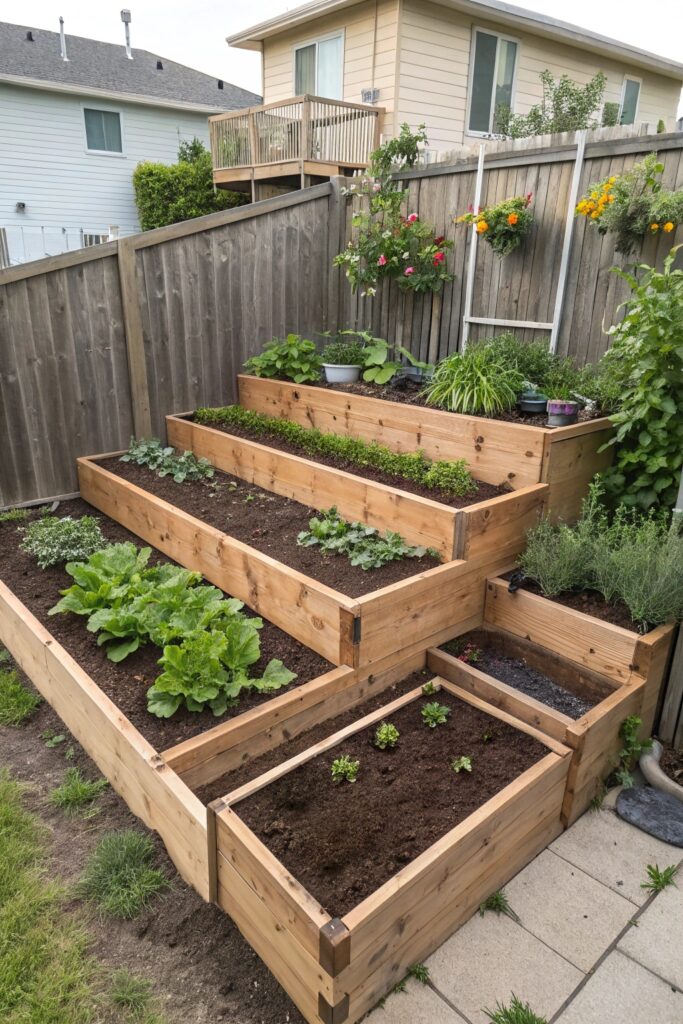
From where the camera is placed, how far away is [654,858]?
243cm

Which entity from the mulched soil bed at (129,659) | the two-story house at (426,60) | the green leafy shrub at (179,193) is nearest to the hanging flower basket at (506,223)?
the mulched soil bed at (129,659)

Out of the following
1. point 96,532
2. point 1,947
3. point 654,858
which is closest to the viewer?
point 1,947

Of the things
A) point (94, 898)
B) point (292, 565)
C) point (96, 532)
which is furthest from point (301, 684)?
point (96, 532)

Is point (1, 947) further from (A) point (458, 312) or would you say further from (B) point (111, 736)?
(A) point (458, 312)

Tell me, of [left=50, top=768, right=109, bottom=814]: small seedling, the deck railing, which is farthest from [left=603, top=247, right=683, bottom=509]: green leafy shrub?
the deck railing

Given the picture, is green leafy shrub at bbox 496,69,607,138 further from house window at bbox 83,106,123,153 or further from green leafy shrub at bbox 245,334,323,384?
house window at bbox 83,106,123,153

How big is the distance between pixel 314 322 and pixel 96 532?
298 centimetres

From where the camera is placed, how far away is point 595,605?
3145mm

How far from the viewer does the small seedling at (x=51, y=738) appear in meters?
2.90

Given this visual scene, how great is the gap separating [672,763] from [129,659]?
248 centimetres

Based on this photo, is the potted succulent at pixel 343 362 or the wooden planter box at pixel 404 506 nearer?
the wooden planter box at pixel 404 506

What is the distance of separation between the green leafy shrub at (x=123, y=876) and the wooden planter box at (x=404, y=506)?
1878mm

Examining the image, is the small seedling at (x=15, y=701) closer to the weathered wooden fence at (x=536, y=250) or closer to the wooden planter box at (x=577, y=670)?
the wooden planter box at (x=577, y=670)

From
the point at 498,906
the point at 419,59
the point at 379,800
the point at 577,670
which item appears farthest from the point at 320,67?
the point at 498,906
